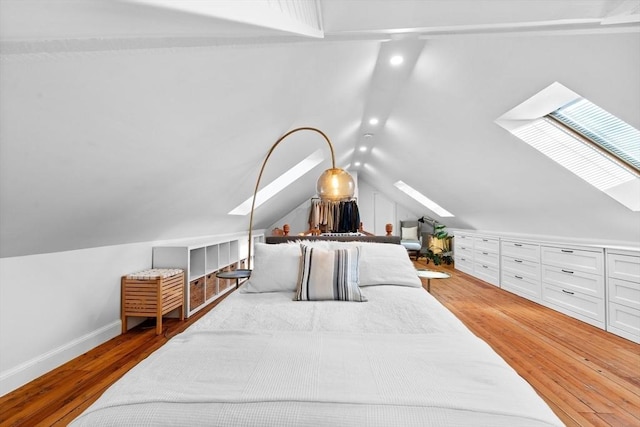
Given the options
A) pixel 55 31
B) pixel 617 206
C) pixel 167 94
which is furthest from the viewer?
pixel 617 206

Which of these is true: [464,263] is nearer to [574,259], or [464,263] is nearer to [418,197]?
[418,197]

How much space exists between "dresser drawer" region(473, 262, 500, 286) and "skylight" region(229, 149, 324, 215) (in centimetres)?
325

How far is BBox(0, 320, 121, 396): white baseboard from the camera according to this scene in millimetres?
1923

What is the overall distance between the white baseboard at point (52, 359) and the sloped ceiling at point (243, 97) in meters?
0.74

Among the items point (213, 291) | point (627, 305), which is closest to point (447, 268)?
point (627, 305)

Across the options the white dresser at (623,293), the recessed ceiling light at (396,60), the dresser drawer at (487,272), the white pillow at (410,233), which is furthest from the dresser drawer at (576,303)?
the white pillow at (410,233)

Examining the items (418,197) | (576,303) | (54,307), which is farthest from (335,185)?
(418,197)

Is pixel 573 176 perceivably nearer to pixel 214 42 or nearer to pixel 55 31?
pixel 214 42

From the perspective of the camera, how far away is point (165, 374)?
98 centimetres

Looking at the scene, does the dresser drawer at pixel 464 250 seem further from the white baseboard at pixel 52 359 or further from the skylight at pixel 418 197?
the white baseboard at pixel 52 359

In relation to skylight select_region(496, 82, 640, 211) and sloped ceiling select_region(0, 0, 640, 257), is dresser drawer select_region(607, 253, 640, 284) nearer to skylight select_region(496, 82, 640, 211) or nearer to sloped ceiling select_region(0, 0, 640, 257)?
sloped ceiling select_region(0, 0, 640, 257)

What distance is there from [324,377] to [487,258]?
16.5 feet

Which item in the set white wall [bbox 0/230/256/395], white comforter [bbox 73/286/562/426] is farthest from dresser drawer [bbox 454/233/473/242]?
white wall [bbox 0/230/256/395]

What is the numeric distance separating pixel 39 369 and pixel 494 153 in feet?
13.9
